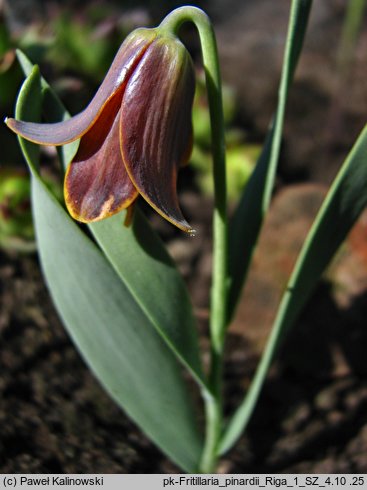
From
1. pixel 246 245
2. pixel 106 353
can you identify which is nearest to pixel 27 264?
pixel 106 353

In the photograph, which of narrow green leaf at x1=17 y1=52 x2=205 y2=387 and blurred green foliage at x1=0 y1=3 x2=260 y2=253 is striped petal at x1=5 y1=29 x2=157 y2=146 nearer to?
narrow green leaf at x1=17 y1=52 x2=205 y2=387

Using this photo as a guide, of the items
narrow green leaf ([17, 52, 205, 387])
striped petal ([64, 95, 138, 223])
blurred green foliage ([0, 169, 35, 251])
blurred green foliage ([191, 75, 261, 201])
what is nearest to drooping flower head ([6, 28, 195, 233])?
striped petal ([64, 95, 138, 223])

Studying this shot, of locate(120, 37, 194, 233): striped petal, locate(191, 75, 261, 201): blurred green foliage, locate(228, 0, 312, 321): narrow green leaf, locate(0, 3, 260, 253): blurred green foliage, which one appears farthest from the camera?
locate(191, 75, 261, 201): blurred green foliage

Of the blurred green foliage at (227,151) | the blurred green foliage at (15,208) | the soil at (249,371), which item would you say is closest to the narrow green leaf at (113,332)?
the soil at (249,371)

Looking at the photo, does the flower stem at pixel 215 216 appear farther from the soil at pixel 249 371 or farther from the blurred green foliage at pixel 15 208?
the blurred green foliage at pixel 15 208

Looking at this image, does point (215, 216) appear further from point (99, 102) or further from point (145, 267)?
point (99, 102)

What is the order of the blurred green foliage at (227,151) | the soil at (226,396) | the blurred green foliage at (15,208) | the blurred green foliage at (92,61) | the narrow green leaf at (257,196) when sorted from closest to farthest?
A: the narrow green leaf at (257,196) → the soil at (226,396) → the blurred green foliage at (15,208) → the blurred green foliage at (92,61) → the blurred green foliage at (227,151)
